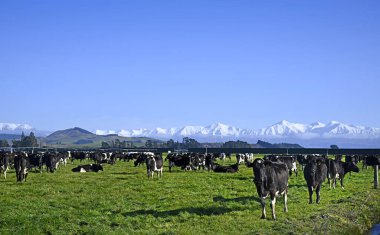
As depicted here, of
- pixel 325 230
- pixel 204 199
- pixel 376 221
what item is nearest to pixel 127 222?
pixel 204 199

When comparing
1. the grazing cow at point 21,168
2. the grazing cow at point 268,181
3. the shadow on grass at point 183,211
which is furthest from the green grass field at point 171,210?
the grazing cow at point 21,168

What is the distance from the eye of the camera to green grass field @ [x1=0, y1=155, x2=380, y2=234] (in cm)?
1967

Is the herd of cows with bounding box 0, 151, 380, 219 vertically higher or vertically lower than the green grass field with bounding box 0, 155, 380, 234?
higher

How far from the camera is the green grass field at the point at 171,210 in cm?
1967

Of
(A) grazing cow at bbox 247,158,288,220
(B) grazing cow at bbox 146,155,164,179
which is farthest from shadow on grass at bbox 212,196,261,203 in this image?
(B) grazing cow at bbox 146,155,164,179

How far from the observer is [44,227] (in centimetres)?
1962

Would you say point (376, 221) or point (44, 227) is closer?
point (44, 227)

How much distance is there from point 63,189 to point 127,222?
439 inches

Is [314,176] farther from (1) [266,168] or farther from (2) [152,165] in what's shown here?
(2) [152,165]

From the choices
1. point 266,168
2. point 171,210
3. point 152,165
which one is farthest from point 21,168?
point 266,168

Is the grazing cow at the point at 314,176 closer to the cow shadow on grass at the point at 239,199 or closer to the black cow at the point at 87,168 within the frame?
the cow shadow on grass at the point at 239,199

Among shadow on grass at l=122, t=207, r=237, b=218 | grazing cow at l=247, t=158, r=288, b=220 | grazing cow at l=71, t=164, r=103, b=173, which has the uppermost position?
grazing cow at l=247, t=158, r=288, b=220

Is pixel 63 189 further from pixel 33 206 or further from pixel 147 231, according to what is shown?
pixel 147 231

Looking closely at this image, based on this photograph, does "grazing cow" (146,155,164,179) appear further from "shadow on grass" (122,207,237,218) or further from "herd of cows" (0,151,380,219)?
"shadow on grass" (122,207,237,218)
